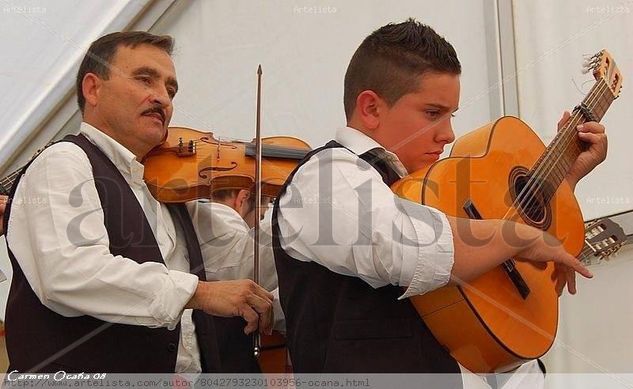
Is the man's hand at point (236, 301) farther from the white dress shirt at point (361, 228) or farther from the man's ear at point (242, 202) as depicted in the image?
the man's ear at point (242, 202)

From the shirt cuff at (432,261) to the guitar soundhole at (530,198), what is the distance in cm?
22

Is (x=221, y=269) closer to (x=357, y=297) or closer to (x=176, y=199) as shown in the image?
(x=176, y=199)

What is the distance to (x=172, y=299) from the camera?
113 cm

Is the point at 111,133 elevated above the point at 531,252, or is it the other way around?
the point at 111,133

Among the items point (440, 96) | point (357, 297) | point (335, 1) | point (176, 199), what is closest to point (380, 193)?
point (357, 297)

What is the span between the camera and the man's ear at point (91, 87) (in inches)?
56.5

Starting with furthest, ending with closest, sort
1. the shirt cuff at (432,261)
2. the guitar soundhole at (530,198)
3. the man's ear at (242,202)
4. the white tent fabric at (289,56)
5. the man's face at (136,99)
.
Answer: the white tent fabric at (289,56) < the man's ear at (242,202) < the man's face at (136,99) < the guitar soundhole at (530,198) < the shirt cuff at (432,261)

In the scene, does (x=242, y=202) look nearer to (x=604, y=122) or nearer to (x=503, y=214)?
(x=503, y=214)

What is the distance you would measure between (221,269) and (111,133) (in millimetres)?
274

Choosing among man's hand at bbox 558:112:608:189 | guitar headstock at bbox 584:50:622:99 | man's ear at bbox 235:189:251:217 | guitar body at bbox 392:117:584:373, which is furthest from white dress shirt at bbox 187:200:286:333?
guitar headstock at bbox 584:50:622:99

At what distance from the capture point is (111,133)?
140 centimetres

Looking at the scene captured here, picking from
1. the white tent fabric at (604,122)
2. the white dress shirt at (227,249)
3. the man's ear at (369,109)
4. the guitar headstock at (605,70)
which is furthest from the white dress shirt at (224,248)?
the white tent fabric at (604,122)

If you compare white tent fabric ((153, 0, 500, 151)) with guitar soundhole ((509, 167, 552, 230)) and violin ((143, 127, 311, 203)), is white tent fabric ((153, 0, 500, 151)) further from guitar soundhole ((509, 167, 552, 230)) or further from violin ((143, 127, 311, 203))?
guitar soundhole ((509, 167, 552, 230))

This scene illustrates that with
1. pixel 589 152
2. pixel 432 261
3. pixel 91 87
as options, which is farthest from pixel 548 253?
pixel 91 87
